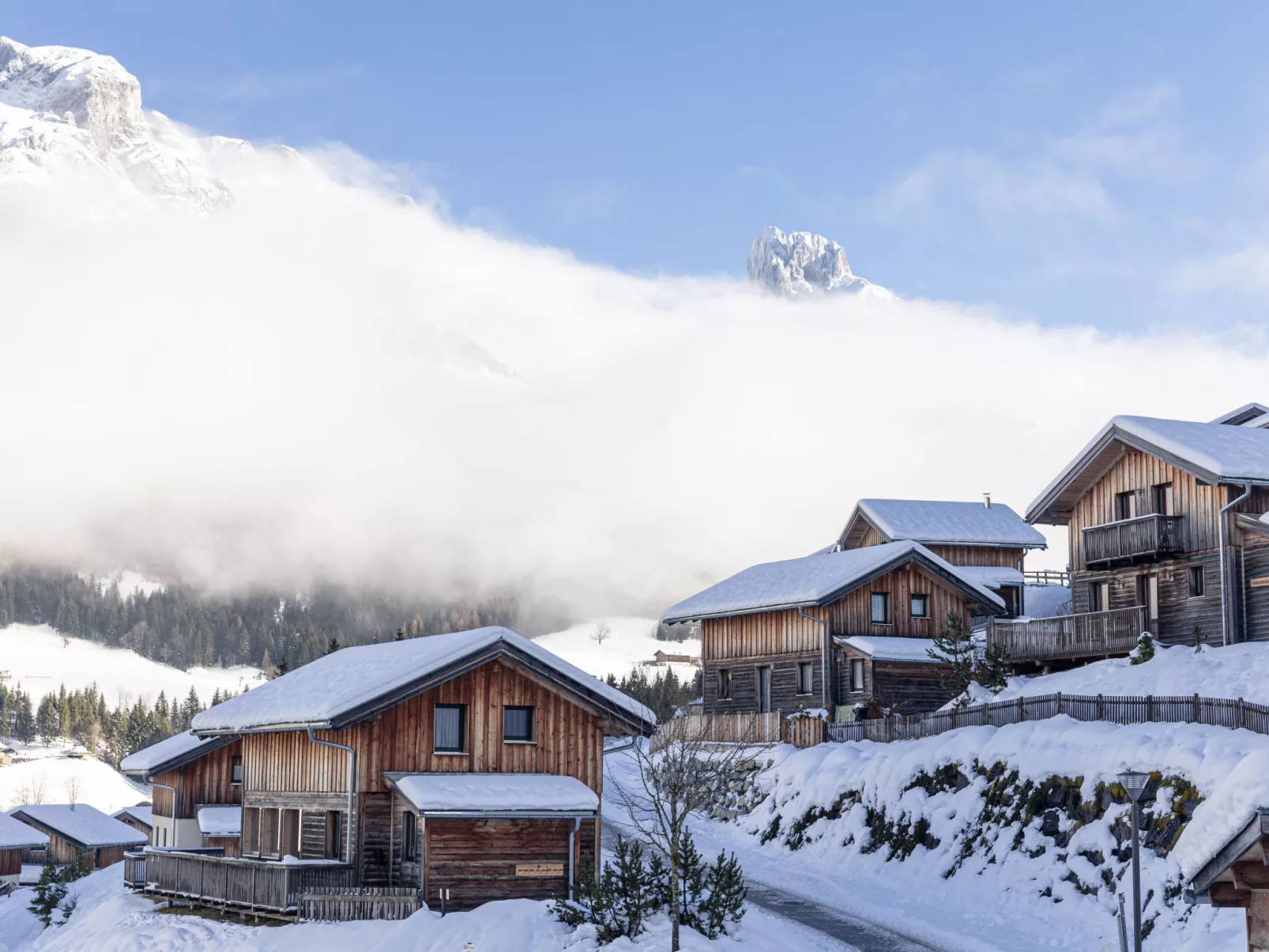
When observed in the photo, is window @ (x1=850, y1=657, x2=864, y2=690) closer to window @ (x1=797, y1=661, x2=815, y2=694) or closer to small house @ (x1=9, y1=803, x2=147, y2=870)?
window @ (x1=797, y1=661, x2=815, y2=694)

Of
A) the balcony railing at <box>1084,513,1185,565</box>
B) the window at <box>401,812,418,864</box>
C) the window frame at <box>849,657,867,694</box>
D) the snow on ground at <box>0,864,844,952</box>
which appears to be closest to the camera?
the snow on ground at <box>0,864,844,952</box>

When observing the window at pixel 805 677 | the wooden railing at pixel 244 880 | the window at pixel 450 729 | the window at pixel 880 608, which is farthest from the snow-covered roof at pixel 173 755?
the window at pixel 880 608

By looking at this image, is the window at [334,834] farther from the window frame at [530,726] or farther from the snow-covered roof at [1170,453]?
the snow-covered roof at [1170,453]

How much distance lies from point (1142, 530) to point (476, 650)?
23.5 meters

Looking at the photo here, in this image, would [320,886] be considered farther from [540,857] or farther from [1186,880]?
[1186,880]

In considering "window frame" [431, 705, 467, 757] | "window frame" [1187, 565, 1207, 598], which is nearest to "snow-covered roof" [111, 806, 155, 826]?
"window frame" [431, 705, 467, 757]

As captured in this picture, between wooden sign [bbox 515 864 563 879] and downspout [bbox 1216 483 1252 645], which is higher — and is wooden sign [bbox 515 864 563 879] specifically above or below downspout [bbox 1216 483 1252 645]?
below

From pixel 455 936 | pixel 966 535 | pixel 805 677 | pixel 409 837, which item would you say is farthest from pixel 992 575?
pixel 455 936

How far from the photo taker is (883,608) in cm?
5591

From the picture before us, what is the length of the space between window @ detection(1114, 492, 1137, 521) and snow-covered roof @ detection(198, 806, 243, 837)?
32199 mm

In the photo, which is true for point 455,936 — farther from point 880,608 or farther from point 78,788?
point 78,788

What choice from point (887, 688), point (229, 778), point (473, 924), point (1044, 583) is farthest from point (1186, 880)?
point (1044, 583)

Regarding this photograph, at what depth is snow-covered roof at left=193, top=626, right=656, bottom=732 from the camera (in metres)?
35.0

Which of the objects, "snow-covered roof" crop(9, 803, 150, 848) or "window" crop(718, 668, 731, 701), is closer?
"window" crop(718, 668, 731, 701)
